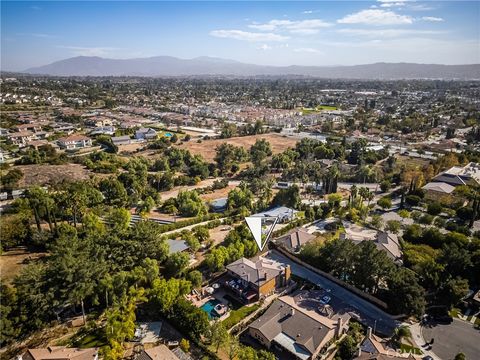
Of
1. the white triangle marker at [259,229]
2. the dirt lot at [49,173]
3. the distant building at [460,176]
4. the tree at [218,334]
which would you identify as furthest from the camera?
the distant building at [460,176]

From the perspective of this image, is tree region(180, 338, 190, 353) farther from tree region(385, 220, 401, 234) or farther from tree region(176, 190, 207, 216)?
tree region(385, 220, 401, 234)

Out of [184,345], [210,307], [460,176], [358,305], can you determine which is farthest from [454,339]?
[460,176]

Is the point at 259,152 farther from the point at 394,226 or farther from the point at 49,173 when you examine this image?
the point at 49,173

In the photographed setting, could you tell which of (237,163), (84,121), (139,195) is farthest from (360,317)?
(84,121)

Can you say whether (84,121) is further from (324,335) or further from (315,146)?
(324,335)

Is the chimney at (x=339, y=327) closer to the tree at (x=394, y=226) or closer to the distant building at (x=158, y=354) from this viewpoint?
the distant building at (x=158, y=354)

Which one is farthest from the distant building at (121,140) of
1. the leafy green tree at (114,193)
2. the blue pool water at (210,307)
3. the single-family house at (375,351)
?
the single-family house at (375,351)

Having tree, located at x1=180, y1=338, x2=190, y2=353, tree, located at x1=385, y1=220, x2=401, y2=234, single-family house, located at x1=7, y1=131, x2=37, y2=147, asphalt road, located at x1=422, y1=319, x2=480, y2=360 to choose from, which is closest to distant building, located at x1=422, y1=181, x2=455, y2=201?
tree, located at x1=385, y1=220, x2=401, y2=234
